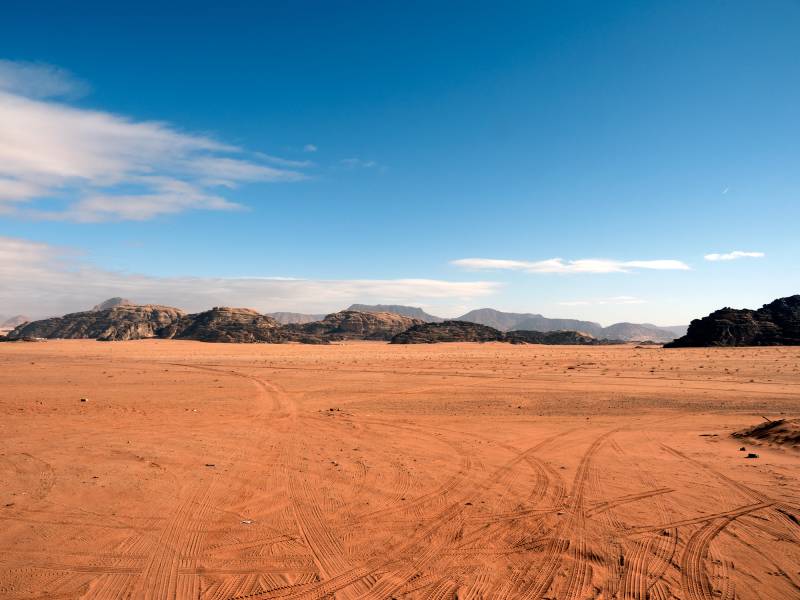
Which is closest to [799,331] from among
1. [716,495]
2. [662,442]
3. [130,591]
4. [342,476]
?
[662,442]

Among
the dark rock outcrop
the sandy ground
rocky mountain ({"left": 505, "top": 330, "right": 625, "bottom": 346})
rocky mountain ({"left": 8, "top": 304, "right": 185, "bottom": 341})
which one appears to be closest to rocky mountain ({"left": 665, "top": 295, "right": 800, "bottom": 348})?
rocky mountain ({"left": 505, "top": 330, "right": 625, "bottom": 346})

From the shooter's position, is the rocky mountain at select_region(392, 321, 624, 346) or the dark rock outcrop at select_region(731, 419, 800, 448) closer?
the dark rock outcrop at select_region(731, 419, 800, 448)

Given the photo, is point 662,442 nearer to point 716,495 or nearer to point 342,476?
point 716,495

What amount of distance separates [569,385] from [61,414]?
2448 cm

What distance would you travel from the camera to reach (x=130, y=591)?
5.58 meters

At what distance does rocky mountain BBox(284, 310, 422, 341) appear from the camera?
13238 cm

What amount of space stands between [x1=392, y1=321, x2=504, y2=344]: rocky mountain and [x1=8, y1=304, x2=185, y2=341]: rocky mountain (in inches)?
2456

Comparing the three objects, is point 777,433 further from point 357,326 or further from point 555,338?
point 357,326

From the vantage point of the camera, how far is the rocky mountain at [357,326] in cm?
13238

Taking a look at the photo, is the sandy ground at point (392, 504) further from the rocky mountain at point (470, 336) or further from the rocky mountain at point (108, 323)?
the rocky mountain at point (108, 323)

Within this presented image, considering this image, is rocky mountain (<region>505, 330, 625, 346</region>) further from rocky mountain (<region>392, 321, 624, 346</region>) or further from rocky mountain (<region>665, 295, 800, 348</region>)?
rocky mountain (<region>665, 295, 800, 348</region>)

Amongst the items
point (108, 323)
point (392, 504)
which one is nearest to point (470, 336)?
point (392, 504)

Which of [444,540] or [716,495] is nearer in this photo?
[444,540]

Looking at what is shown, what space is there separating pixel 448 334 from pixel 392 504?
94458 millimetres
